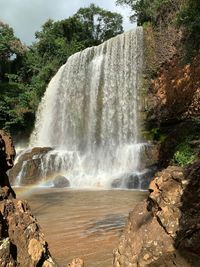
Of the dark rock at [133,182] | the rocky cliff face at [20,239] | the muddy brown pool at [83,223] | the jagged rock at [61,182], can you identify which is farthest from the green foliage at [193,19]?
the rocky cliff face at [20,239]

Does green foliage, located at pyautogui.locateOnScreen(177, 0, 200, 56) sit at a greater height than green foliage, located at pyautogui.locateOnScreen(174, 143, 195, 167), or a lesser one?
greater

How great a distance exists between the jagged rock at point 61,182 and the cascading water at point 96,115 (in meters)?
0.75

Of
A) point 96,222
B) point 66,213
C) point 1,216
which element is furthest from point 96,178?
point 1,216

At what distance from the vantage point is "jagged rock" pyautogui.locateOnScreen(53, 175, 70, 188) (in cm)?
1921

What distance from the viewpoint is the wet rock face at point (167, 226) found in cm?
431

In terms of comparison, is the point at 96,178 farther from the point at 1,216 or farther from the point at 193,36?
the point at 1,216

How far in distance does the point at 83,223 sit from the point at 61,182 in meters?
10.4

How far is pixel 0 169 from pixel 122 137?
17.3m

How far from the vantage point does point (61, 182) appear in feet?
63.6

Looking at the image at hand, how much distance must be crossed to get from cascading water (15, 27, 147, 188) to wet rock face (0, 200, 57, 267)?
13.6 m

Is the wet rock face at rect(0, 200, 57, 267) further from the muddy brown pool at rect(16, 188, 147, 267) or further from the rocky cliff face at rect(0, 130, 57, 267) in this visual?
the muddy brown pool at rect(16, 188, 147, 267)

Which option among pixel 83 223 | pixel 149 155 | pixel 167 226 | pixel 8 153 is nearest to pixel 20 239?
pixel 167 226

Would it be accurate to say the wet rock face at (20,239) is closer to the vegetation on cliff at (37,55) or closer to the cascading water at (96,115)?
the cascading water at (96,115)

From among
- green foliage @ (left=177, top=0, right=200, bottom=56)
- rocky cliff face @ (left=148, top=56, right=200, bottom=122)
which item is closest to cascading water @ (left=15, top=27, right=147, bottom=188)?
rocky cliff face @ (left=148, top=56, right=200, bottom=122)
